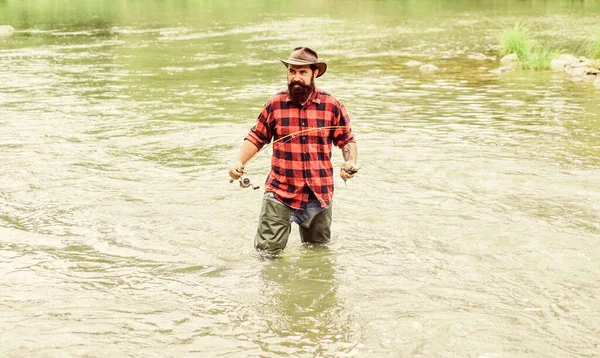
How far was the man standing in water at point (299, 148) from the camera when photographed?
6.46 meters

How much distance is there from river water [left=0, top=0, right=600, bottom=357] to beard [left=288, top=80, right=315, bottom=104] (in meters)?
1.64

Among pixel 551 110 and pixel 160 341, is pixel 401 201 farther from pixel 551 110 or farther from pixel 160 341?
pixel 551 110

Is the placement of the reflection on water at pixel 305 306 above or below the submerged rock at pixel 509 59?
below

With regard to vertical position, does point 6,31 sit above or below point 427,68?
above

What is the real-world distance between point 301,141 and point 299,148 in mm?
64

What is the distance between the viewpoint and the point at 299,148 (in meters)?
6.60

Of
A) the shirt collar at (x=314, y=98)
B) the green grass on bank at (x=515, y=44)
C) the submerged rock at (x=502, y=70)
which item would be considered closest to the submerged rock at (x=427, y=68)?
the submerged rock at (x=502, y=70)

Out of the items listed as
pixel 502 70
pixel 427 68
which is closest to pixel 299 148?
pixel 427 68

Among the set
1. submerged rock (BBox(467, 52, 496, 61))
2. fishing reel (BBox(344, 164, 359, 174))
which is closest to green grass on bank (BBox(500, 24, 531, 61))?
submerged rock (BBox(467, 52, 496, 61))

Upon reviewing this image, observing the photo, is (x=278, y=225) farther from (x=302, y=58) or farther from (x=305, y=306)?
(x=302, y=58)

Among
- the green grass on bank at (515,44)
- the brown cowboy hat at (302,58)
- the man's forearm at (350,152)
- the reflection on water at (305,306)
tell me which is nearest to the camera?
the reflection on water at (305,306)

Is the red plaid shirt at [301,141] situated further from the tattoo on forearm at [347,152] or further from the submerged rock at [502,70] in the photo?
the submerged rock at [502,70]

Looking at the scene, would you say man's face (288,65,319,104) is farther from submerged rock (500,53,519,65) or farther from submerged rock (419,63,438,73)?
submerged rock (500,53,519,65)

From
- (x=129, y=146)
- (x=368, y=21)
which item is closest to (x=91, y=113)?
(x=129, y=146)
